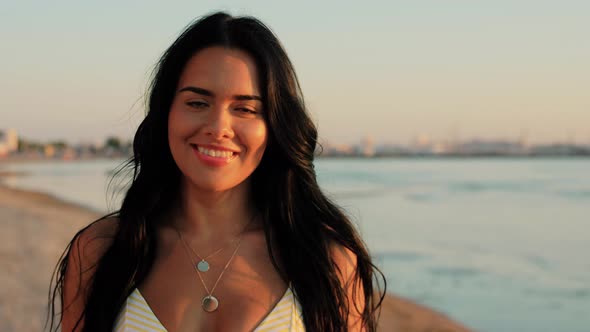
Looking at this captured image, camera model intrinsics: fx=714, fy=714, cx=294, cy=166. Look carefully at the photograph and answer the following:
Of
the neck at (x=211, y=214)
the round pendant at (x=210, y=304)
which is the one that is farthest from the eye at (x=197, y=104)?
the round pendant at (x=210, y=304)

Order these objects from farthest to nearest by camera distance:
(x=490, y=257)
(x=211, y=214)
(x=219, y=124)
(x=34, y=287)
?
(x=490, y=257) < (x=34, y=287) < (x=211, y=214) < (x=219, y=124)

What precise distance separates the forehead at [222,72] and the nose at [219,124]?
0.05 meters

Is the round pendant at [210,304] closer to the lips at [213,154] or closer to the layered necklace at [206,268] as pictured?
the layered necklace at [206,268]

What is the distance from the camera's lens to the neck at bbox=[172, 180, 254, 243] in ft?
6.98

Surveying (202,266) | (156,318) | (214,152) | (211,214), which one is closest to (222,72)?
(214,152)

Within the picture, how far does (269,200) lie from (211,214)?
0.18 metres

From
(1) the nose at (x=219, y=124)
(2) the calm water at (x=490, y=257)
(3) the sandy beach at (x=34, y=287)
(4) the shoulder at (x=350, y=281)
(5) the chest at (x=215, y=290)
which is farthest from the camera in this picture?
(2) the calm water at (x=490, y=257)

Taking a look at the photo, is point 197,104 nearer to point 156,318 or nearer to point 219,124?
point 219,124

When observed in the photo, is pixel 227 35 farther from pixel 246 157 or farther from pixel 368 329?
pixel 368 329

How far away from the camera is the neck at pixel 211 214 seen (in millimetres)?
2129

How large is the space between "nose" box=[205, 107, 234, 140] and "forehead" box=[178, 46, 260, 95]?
5 cm

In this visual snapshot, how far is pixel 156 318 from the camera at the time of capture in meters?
1.96

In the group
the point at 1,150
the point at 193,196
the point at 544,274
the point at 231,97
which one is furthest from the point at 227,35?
the point at 1,150

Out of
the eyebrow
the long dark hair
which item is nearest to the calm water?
the long dark hair
